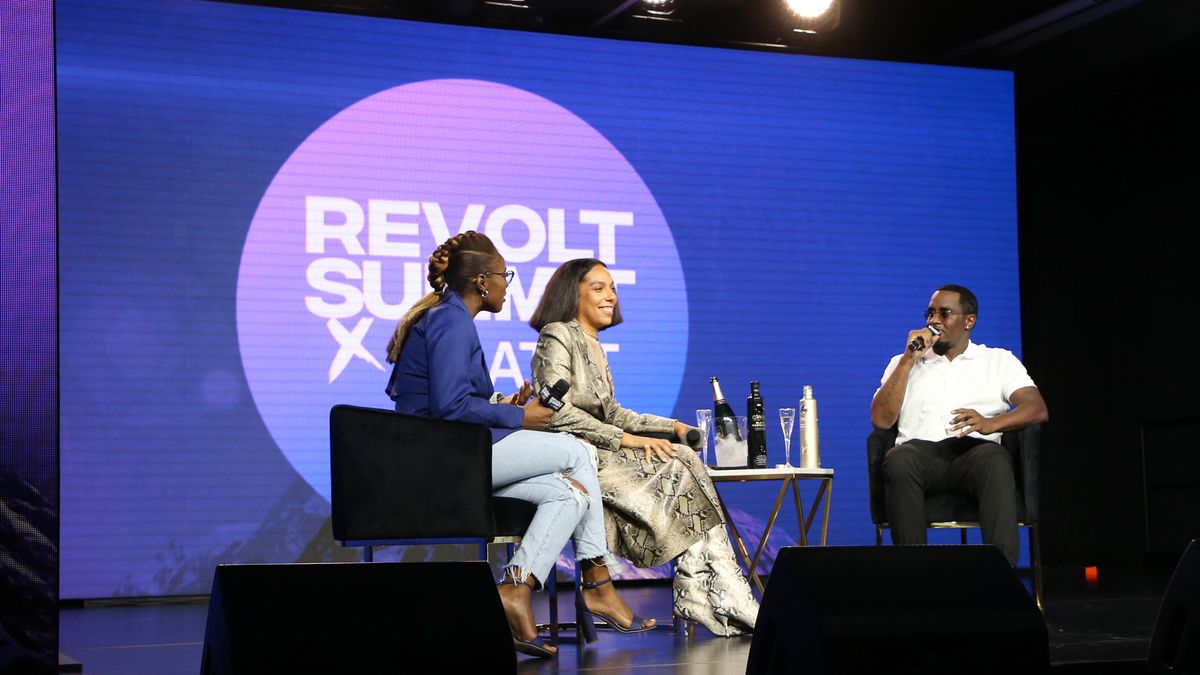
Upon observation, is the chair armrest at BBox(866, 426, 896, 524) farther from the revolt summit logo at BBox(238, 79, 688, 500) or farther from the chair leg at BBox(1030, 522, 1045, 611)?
the revolt summit logo at BBox(238, 79, 688, 500)

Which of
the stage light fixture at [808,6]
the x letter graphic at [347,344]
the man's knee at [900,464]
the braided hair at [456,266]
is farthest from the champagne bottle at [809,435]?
the stage light fixture at [808,6]

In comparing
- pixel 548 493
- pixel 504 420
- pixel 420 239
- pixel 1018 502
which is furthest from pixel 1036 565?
pixel 420 239

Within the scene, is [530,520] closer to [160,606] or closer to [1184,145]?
[160,606]

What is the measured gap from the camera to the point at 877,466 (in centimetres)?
454

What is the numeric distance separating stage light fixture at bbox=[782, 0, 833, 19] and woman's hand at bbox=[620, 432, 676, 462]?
3.07m

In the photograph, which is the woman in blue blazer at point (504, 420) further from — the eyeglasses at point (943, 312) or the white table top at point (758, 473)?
the eyeglasses at point (943, 312)

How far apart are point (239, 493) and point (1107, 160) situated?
15.6ft

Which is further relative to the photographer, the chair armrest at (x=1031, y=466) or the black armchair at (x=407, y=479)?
the chair armrest at (x=1031, y=466)

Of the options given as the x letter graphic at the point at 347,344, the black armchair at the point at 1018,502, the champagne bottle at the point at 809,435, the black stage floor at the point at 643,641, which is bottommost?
the black stage floor at the point at 643,641

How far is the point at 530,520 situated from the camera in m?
3.54

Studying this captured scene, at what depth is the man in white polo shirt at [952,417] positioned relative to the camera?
14.0 ft

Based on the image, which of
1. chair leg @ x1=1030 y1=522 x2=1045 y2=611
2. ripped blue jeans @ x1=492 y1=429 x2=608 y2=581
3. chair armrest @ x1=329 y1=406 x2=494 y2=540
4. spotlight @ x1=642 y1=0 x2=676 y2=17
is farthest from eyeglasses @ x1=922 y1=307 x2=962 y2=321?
spotlight @ x1=642 y1=0 x2=676 y2=17

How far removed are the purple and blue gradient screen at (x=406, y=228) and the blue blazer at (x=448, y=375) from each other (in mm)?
1966

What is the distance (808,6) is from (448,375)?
3.47 metres
